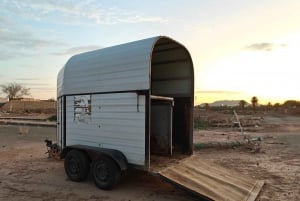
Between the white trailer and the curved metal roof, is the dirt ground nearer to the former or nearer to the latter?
the white trailer

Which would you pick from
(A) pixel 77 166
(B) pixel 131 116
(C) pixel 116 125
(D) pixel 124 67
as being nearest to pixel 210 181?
(B) pixel 131 116

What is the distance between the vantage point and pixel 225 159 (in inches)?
466

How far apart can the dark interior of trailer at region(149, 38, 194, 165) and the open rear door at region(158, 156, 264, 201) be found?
83cm

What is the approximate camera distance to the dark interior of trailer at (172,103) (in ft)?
27.0

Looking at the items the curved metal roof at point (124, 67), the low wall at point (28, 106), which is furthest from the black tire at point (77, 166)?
the low wall at point (28, 106)

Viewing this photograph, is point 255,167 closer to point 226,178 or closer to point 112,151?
point 226,178

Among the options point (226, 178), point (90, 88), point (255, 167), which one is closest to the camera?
point (226, 178)

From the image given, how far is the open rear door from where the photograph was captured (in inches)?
245

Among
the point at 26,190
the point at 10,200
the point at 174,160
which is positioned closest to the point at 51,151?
the point at 26,190

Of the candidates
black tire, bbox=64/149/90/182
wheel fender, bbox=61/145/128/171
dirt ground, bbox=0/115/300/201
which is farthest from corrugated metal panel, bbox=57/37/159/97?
dirt ground, bbox=0/115/300/201

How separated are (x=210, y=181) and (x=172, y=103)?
7.46 feet

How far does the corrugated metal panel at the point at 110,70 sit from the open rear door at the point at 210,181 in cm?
200

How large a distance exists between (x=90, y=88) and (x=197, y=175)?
11.2ft

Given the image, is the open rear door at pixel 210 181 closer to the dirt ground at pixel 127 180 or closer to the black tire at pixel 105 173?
the dirt ground at pixel 127 180
